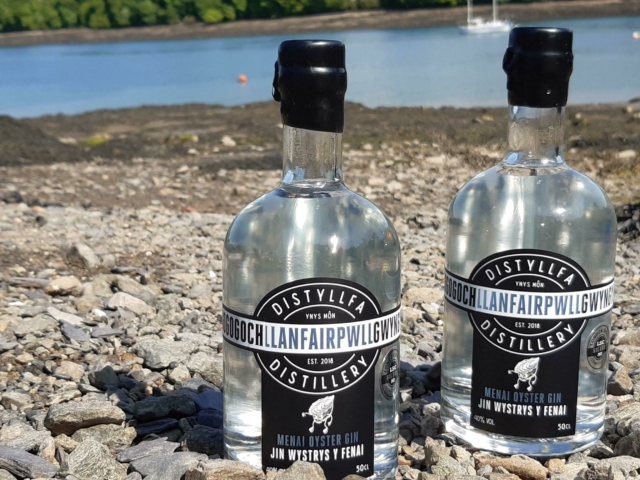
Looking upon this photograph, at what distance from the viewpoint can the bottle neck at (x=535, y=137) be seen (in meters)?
2.69

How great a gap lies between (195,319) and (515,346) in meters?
2.23

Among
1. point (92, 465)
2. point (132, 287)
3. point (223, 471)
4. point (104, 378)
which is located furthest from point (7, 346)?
point (223, 471)

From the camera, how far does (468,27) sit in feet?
208

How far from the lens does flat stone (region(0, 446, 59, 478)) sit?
2543mm

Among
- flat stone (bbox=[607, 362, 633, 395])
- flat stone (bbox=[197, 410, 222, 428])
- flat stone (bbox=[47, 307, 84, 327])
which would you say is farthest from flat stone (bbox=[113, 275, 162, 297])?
flat stone (bbox=[607, 362, 633, 395])

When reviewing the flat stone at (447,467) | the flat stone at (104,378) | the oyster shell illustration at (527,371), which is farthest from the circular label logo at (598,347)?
the flat stone at (104,378)

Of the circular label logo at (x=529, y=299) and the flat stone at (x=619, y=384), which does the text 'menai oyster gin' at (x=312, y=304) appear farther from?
the flat stone at (x=619, y=384)

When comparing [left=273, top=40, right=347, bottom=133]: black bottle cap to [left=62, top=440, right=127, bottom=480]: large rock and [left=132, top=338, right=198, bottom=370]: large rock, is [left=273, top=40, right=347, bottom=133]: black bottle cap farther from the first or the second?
[left=132, top=338, right=198, bottom=370]: large rock

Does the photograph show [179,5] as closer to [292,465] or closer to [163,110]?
[163,110]

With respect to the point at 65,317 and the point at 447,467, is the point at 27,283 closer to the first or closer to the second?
the point at 65,317

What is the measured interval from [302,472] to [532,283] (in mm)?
832

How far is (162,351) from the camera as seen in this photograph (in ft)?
11.8

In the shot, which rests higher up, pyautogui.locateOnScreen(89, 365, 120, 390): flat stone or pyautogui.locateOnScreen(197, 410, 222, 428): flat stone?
pyautogui.locateOnScreen(197, 410, 222, 428): flat stone

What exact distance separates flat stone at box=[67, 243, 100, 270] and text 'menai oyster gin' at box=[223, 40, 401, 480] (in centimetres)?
337
